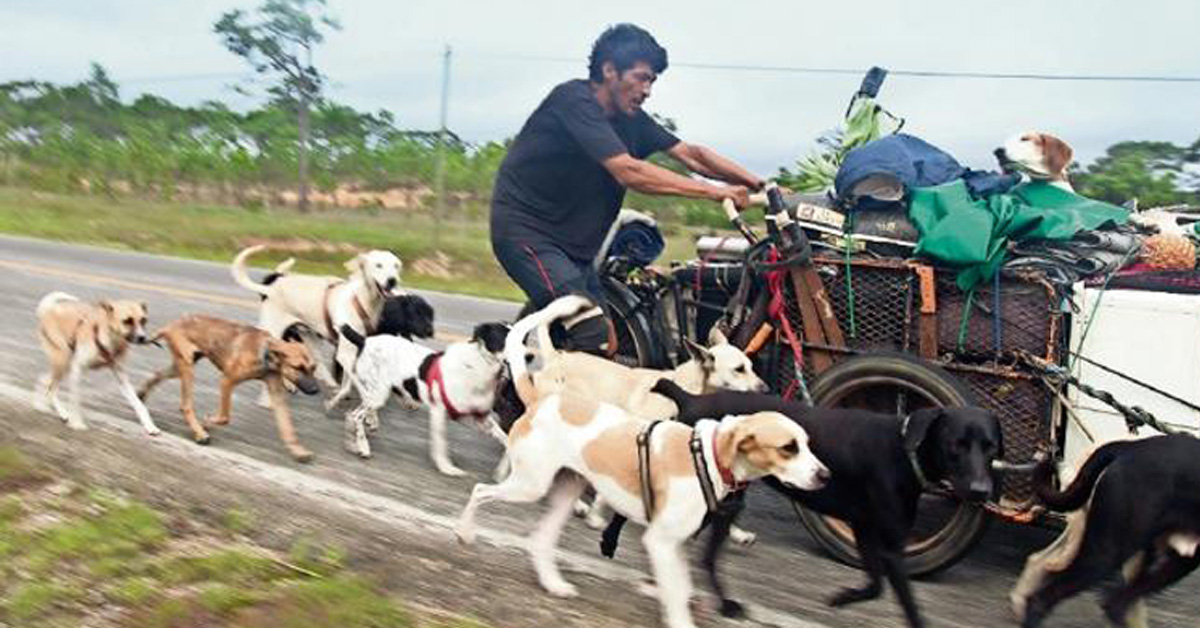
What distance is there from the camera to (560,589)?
15.1 feet

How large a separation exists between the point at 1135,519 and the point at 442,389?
12.4 feet

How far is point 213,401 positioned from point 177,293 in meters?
6.13

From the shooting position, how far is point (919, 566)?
16.3 ft

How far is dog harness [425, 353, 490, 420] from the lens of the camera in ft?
21.0

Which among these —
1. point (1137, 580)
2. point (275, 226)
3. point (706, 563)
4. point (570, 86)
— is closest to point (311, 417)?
point (570, 86)

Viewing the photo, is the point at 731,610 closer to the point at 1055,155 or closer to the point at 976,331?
the point at 976,331

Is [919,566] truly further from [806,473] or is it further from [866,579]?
[806,473]

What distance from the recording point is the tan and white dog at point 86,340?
685cm

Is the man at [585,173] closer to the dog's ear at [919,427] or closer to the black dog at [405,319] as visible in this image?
the black dog at [405,319]

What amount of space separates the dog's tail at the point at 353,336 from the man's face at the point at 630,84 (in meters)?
2.41

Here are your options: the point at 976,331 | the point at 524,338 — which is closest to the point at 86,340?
the point at 524,338

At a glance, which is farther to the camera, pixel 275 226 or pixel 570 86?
pixel 275 226

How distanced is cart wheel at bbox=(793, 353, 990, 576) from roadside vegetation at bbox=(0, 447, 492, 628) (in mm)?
1957

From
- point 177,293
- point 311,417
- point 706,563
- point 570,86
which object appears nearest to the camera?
point 706,563
